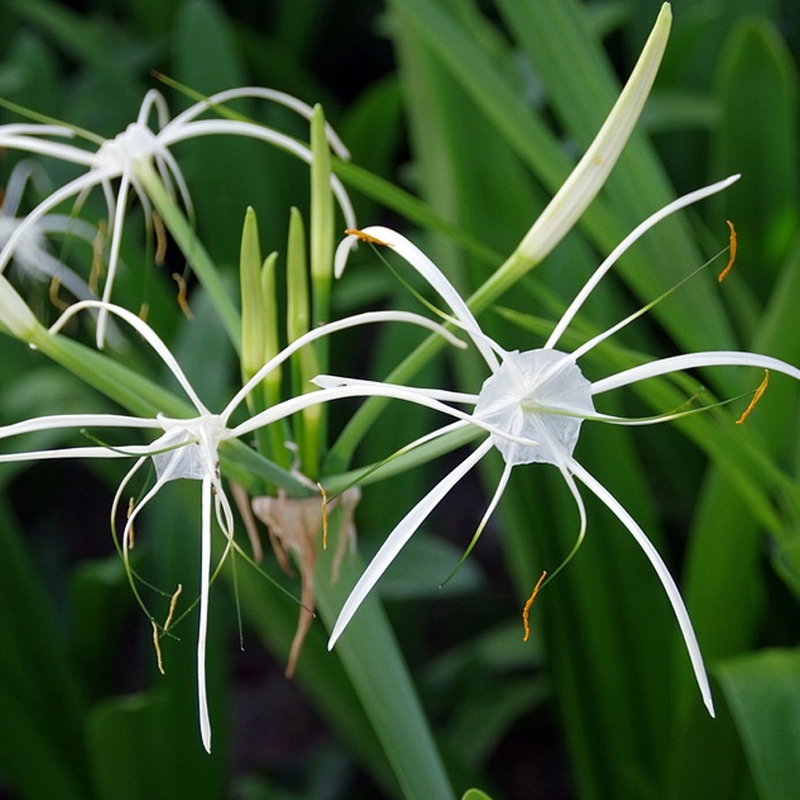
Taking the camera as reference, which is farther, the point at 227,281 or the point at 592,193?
the point at 227,281

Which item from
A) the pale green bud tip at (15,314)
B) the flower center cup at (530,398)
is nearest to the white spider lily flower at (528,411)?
the flower center cup at (530,398)

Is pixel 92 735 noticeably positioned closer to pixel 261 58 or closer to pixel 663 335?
pixel 663 335

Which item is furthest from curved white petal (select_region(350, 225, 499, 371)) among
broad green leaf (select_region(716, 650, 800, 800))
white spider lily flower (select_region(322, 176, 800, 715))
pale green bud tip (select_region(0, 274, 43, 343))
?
broad green leaf (select_region(716, 650, 800, 800))

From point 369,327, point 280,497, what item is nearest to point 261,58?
point 369,327

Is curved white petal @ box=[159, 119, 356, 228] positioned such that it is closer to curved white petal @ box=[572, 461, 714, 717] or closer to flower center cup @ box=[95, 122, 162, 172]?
flower center cup @ box=[95, 122, 162, 172]

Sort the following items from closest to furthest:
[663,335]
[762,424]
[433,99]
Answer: [762,424] → [433,99] → [663,335]

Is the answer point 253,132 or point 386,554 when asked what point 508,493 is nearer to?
point 253,132
